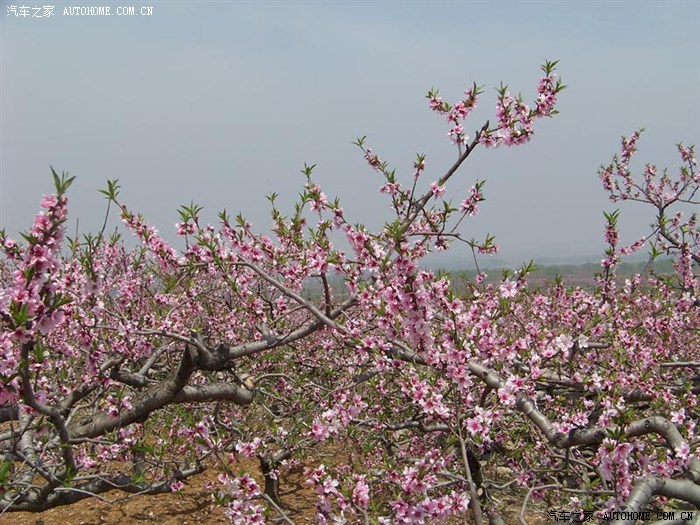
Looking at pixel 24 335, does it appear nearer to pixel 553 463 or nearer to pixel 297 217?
pixel 297 217

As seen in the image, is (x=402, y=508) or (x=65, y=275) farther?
(x=65, y=275)

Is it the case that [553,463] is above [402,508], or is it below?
below

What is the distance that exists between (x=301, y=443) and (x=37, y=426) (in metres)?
2.94

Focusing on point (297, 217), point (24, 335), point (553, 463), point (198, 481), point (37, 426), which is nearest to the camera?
point (24, 335)

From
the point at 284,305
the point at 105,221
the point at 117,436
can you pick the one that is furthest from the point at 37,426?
the point at 284,305

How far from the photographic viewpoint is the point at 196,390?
4.28 m

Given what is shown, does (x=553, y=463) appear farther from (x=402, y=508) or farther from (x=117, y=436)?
(x=117, y=436)

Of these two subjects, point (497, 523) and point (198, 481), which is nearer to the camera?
point (497, 523)

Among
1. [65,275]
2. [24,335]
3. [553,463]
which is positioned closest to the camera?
[24,335]

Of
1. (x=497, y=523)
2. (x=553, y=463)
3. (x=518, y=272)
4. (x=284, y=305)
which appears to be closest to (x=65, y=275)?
(x=284, y=305)

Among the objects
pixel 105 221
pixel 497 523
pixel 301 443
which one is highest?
pixel 105 221

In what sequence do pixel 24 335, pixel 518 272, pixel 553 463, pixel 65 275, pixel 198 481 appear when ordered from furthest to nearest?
pixel 198 481
pixel 553 463
pixel 518 272
pixel 65 275
pixel 24 335

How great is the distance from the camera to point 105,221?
3891 mm

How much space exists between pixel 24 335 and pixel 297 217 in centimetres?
315
